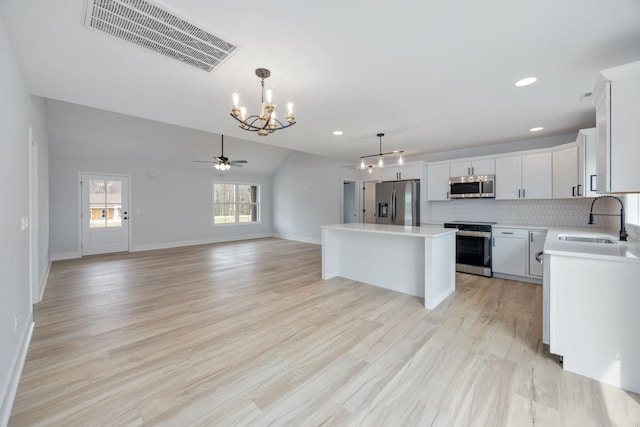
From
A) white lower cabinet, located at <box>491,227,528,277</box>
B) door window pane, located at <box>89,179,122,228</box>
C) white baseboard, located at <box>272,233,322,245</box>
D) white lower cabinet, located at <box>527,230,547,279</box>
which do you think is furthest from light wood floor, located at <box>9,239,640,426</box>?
white baseboard, located at <box>272,233,322,245</box>

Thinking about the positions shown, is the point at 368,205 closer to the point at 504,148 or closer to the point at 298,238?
the point at 298,238

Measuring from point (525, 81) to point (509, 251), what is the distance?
9.54 feet

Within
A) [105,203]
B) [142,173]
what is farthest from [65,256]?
[142,173]

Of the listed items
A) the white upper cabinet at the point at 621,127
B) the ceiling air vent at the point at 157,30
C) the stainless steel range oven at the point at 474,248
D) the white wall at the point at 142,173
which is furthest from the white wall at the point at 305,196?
the white upper cabinet at the point at 621,127

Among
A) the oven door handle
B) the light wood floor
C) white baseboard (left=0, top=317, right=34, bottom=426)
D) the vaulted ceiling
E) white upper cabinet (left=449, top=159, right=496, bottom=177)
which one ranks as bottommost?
the light wood floor

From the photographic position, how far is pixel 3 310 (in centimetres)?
172

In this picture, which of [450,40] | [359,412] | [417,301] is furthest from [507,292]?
[450,40]

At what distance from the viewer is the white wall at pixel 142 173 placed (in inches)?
220

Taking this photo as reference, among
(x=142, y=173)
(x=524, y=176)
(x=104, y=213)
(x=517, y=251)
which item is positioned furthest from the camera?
(x=142, y=173)

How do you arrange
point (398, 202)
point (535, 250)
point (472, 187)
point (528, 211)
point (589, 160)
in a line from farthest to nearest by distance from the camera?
point (398, 202) < point (472, 187) < point (528, 211) < point (535, 250) < point (589, 160)

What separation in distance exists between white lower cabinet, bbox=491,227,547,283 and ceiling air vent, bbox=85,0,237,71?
4.78m

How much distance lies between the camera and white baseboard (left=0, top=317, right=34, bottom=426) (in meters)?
1.55

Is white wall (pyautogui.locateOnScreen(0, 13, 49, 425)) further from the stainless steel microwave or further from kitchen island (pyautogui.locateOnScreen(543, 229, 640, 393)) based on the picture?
the stainless steel microwave

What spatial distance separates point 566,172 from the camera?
4086mm
